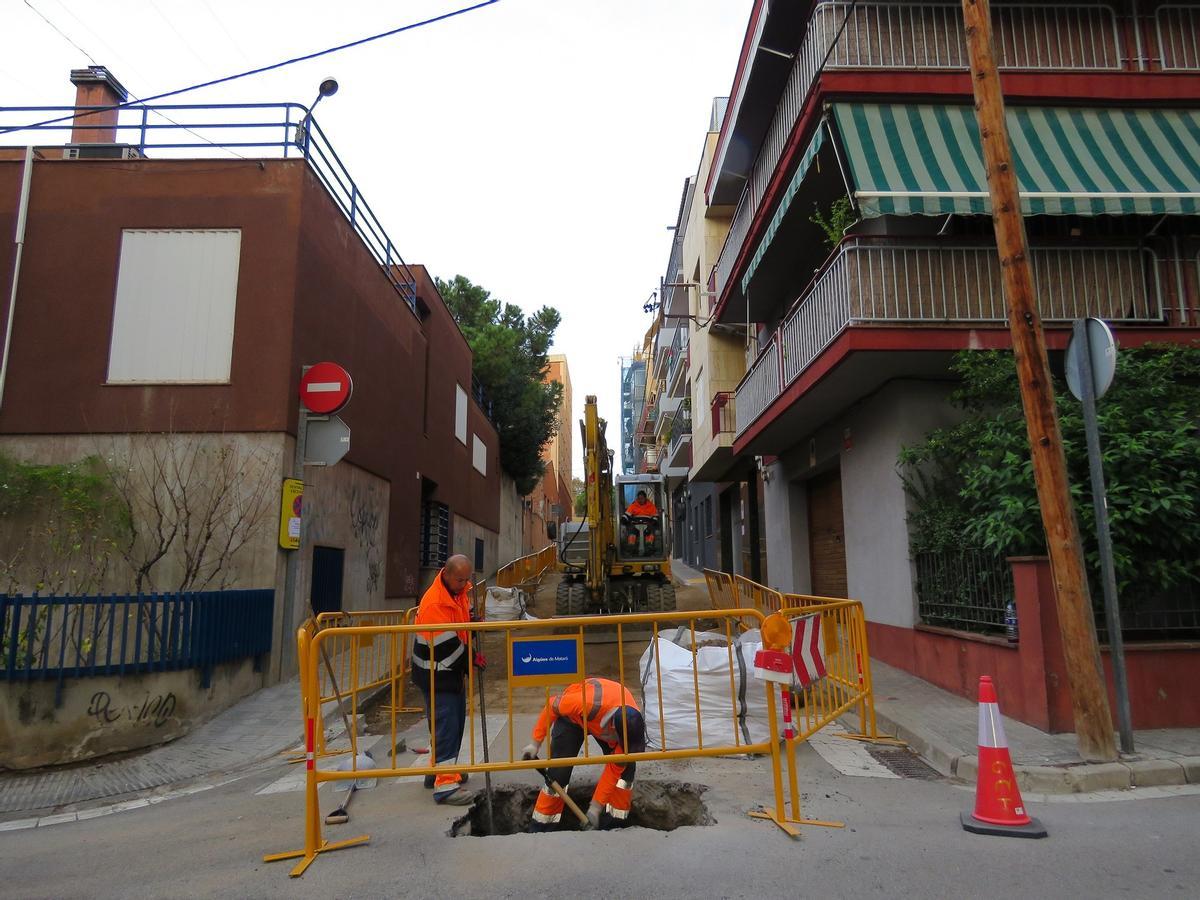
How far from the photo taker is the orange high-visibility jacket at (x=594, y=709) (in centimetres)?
471

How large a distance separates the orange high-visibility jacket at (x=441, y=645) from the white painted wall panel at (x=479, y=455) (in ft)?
58.2

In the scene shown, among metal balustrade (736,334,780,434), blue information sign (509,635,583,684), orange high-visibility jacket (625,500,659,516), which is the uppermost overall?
metal balustrade (736,334,780,434)

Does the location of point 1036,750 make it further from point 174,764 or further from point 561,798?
point 174,764

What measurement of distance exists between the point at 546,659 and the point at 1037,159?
881 cm

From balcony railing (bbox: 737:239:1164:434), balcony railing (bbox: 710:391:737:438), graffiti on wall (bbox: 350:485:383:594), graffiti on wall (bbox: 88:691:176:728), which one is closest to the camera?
graffiti on wall (bbox: 88:691:176:728)

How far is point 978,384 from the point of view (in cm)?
848

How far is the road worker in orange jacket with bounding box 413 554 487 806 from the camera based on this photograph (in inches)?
202

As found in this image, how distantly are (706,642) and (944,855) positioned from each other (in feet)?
10.8

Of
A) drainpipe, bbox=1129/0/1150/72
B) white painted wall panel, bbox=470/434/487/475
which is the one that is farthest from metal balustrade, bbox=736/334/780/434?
white painted wall panel, bbox=470/434/487/475

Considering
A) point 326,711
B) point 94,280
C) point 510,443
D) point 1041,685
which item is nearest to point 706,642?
point 1041,685

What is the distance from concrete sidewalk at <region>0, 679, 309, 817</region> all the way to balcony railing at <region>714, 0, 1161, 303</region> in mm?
10091

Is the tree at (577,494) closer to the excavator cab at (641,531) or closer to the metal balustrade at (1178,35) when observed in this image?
the excavator cab at (641,531)

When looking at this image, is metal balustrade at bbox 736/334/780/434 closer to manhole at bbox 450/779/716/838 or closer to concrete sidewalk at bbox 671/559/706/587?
manhole at bbox 450/779/716/838

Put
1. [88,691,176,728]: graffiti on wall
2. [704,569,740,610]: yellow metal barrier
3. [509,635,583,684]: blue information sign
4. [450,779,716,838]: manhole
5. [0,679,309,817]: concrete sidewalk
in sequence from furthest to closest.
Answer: [704,569,740,610]: yellow metal barrier < [88,691,176,728]: graffiti on wall < [0,679,309,817]: concrete sidewalk < [450,779,716,838]: manhole < [509,635,583,684]: blue information sign
